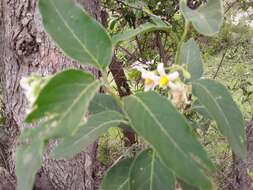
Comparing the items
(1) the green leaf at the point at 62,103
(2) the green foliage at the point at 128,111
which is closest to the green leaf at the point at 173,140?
(2) the green foliage at the point at 128,111

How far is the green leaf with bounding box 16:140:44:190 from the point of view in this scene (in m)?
0.61

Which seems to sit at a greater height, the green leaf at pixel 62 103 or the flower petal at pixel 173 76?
the green leaf at pixel 62 103

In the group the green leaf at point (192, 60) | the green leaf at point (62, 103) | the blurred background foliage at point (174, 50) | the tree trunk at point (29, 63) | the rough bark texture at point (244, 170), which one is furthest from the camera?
the blurred background foliage at point (174, 50)

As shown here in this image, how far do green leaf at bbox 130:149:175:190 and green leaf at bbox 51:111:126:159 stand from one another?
0.10 metres

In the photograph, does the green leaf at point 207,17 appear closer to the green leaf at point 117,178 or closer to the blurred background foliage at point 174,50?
the blurred background foliage at point 174,50

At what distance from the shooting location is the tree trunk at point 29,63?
4.42 ft

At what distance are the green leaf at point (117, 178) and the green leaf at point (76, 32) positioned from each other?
0.98 feet

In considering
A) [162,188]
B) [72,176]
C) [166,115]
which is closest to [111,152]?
[72,176]

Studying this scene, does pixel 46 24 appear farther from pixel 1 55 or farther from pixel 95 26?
pixel 1 55

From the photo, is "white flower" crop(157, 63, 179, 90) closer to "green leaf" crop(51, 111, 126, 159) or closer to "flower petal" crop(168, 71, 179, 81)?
"flower petal" crop(168, 71, 179, 81)

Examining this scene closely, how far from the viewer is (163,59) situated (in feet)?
7.06

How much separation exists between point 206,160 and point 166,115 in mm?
89

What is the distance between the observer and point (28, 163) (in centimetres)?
63

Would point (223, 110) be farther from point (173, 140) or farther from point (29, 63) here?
point (29, 63)
